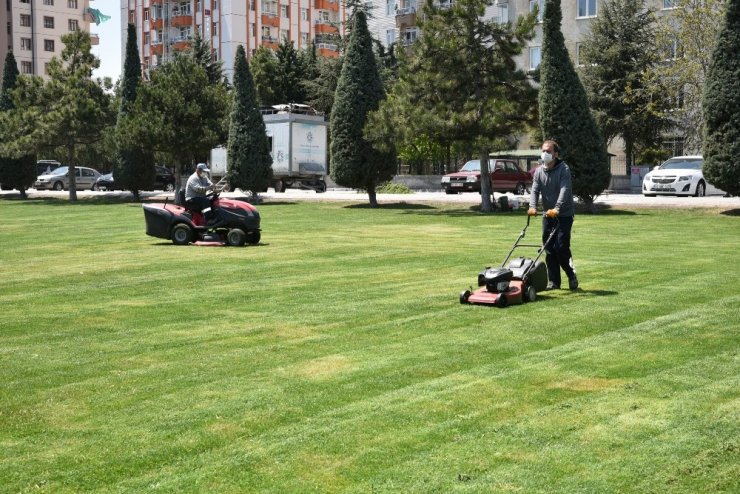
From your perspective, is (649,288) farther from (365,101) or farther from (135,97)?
(135,97)

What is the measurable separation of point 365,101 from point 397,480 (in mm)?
32970

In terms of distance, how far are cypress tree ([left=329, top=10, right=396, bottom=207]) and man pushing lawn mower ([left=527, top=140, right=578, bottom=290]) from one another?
24.7 meters

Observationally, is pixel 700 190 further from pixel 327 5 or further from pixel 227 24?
pixel 327 5

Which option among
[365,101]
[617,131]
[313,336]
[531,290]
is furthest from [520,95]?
[313,336]

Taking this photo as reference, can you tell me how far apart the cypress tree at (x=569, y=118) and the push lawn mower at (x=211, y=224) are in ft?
45.3

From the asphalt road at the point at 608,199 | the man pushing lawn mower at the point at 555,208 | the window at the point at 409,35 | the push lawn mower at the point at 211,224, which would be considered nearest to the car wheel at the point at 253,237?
the push lawn mower at the point at 211,224

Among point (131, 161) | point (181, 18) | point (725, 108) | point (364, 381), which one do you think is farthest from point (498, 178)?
point (181, 18)

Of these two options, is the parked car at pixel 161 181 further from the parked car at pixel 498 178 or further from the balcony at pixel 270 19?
the balcony at pixel 270 19

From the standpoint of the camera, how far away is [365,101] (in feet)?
124

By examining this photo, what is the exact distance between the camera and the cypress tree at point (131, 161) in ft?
156

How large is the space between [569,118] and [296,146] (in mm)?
24047

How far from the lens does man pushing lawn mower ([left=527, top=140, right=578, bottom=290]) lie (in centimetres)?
1254

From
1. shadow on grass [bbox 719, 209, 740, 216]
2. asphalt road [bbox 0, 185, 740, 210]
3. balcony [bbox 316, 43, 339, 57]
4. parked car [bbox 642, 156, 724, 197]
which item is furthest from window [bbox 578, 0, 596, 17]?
balcony [bbox 316, 43, 339, 57]

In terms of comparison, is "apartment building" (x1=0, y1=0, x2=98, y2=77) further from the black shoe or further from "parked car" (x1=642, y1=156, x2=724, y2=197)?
the black shoe
